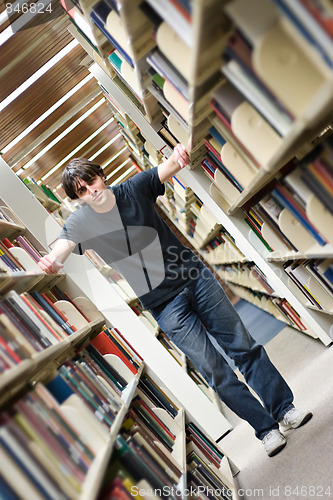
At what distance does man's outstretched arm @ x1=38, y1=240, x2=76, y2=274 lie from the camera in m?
1.93

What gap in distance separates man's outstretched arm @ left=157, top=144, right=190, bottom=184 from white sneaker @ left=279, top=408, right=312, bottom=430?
3.89ft

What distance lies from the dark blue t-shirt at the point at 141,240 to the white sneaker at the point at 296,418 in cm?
73

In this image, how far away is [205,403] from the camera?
2.43 m

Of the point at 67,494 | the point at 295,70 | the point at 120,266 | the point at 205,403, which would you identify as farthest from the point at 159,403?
the point at 295,70

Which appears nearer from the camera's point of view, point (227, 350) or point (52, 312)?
point (52, 312)

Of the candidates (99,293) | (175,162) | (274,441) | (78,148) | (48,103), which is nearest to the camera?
(274,441)

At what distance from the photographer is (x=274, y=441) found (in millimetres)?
1987

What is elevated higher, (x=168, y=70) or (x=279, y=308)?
(x=168, y=70)

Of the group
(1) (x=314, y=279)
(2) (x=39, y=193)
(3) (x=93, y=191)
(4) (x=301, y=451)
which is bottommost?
(4) (x=301, y=451)

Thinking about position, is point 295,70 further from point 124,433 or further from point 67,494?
point 124,433

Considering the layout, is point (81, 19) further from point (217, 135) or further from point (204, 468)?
point (204, 468)

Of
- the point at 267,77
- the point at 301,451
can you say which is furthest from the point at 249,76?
the point at 301,451

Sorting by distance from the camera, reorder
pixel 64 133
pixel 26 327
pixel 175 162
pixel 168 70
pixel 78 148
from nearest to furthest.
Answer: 1. pixel 26 327
2. pixel 168 70
3. pixel 175 162
4. pixel 64 133
5. pixel 78 148

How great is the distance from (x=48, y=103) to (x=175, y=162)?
7.32 ft
